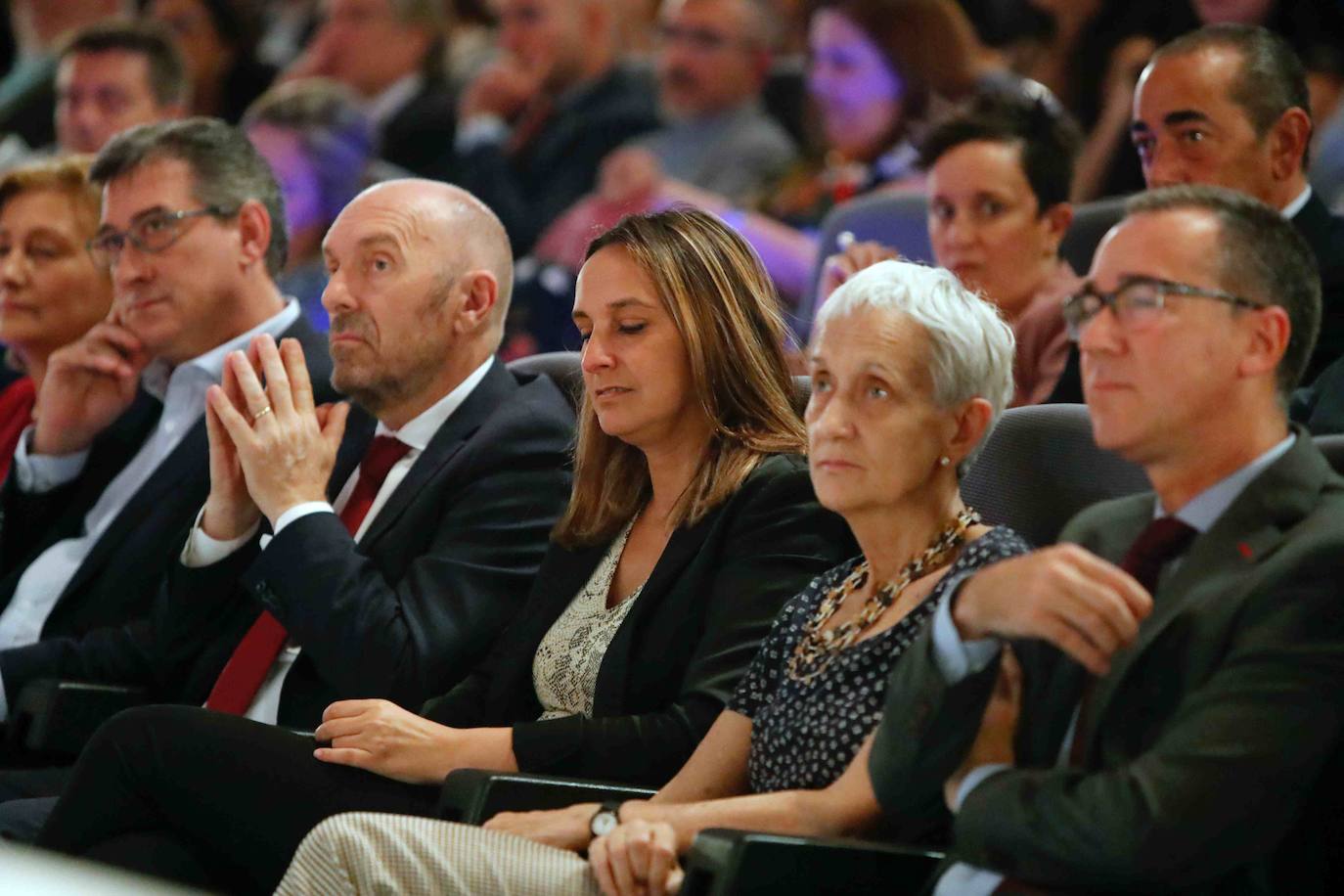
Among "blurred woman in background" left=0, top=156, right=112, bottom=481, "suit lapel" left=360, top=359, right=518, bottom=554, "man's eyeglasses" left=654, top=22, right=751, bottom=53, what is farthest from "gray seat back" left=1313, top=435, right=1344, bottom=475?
"man's eyeglasses" left=654, top=22, right=751, bottom=53

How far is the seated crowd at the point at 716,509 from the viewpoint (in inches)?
74.4

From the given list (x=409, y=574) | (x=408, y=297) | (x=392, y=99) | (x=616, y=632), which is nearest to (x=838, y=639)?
(x=616, y=632)

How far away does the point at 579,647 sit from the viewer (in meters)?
2.74

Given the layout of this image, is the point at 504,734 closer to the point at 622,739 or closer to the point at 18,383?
the point at 622,739

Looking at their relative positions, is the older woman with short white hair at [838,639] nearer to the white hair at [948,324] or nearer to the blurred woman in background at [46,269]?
the white hair at [948,324]

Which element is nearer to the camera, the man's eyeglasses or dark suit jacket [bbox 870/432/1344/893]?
dark suit jacket [bbox 870/432/1344/893]

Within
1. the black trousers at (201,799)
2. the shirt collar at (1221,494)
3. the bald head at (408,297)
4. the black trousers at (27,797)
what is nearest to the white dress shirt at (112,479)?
the black trousers at (27,797)

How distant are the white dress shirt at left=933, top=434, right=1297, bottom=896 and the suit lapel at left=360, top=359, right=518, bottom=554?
133 cm

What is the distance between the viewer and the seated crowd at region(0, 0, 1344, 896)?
189cm

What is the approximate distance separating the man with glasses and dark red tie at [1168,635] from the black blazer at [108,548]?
5.99 feet

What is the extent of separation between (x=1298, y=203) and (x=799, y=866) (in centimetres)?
180

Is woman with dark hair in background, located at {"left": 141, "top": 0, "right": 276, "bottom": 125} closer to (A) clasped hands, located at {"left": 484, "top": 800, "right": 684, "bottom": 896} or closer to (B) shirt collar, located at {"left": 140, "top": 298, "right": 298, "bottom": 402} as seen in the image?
(B) shirt collar, located at {"left": 140, "top": 298, "right": 298, "bottom": 402}

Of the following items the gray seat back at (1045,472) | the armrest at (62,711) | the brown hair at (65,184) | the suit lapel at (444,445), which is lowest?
the armrest at (62,711)

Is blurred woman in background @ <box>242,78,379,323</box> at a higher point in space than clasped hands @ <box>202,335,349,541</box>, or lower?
higher
